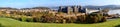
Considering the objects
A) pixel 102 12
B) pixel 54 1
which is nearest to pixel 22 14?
pixel 54 1

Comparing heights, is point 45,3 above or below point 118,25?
above

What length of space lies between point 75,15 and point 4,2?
111 cm

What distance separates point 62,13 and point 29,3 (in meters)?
0.54

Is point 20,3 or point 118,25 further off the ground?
point 20,3

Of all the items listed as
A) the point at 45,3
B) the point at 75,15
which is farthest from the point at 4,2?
the point at 75,15

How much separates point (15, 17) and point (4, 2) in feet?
0.96

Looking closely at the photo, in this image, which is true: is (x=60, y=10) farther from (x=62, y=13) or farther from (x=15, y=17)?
(x=15, y=17)

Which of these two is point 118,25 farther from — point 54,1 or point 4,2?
point 4,2

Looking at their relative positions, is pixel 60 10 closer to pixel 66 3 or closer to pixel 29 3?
pixel 66 3

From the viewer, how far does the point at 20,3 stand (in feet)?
18.0

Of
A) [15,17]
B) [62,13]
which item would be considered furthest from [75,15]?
[15,17]

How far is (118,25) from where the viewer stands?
5.43 m

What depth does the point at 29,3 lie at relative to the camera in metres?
5.48

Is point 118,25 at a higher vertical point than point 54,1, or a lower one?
lower
